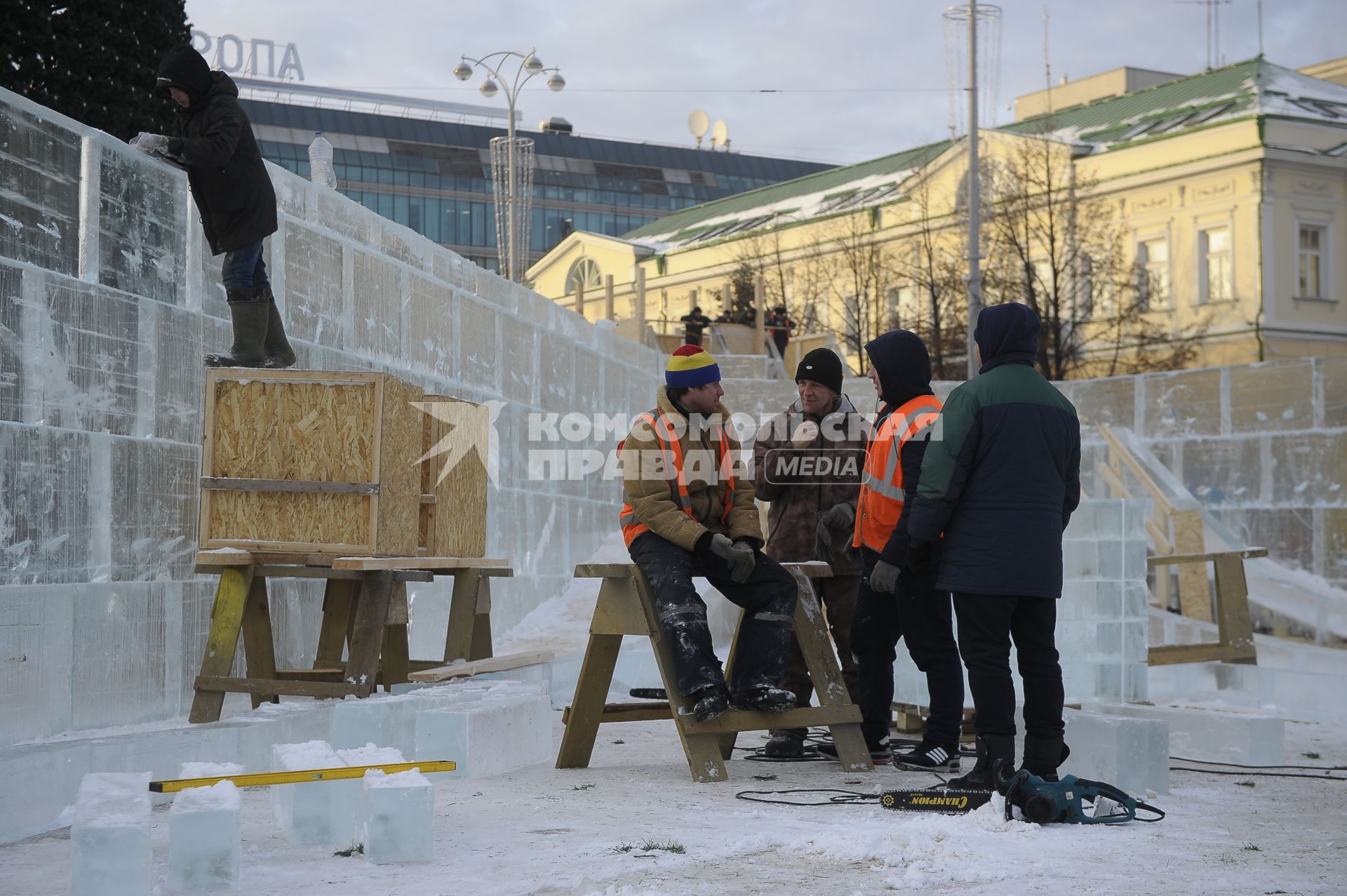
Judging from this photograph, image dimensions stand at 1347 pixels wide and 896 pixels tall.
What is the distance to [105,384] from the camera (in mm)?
6418

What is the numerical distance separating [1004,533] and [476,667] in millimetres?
3314

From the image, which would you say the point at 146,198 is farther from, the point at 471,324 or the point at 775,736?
the point at 471,324

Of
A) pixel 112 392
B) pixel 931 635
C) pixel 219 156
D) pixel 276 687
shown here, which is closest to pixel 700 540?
pixel 931 635

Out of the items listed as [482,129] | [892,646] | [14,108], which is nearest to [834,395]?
[892,646]

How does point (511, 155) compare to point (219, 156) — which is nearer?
point (219, 156)

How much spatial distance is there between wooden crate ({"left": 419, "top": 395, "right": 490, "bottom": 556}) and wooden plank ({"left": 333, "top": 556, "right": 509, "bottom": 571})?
0.10 m

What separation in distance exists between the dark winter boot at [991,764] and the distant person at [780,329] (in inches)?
937

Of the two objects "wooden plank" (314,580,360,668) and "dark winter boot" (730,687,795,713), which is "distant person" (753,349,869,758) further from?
"wooden plank" (314,580,360,668)

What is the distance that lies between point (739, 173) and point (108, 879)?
85.5 m

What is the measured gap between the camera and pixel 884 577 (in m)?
6.51

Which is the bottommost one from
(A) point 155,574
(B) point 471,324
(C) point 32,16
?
(A) point 155,574

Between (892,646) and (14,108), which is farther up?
(14,108)

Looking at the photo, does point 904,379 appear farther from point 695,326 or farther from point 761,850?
point 695,326

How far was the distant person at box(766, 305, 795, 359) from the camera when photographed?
99.5ft
